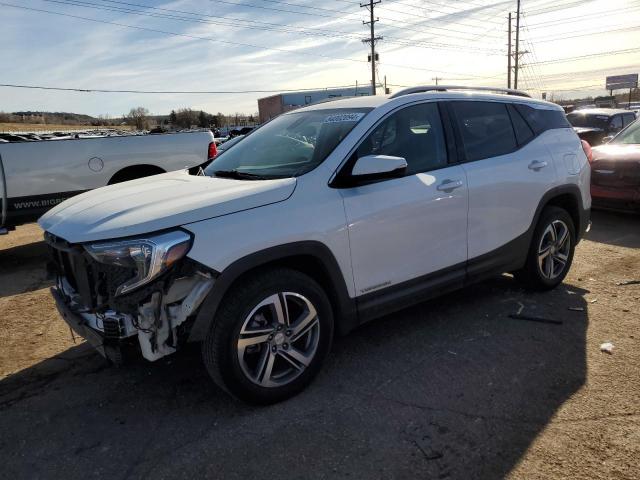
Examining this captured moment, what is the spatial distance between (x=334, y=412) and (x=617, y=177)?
6812 mm

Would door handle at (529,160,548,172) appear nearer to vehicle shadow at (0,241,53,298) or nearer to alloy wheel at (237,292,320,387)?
alloy wheel at (237,292,320,387)

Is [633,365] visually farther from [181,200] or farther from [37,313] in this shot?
[37,313]

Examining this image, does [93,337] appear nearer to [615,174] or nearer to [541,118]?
[541,118]

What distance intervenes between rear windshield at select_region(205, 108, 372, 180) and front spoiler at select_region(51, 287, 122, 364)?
1372mm

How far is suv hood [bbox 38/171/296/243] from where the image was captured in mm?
2746

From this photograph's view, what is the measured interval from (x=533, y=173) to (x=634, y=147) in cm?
497

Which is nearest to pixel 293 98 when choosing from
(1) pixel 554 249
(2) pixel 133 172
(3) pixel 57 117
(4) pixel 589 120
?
(3) pixel 57 117

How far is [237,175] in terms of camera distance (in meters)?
3.61

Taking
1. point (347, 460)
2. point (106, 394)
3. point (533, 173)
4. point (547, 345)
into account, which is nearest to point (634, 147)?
point (533, 173)

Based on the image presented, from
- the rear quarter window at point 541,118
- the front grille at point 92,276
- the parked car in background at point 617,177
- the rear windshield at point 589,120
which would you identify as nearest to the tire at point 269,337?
the front grille at point 92,276

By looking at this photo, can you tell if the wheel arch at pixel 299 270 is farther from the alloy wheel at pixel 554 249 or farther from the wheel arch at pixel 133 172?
the wheel arch at pixel 133 172

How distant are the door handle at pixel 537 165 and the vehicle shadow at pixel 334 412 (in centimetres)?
134

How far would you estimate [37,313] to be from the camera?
4.87 m

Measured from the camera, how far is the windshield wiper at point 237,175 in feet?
11.3
